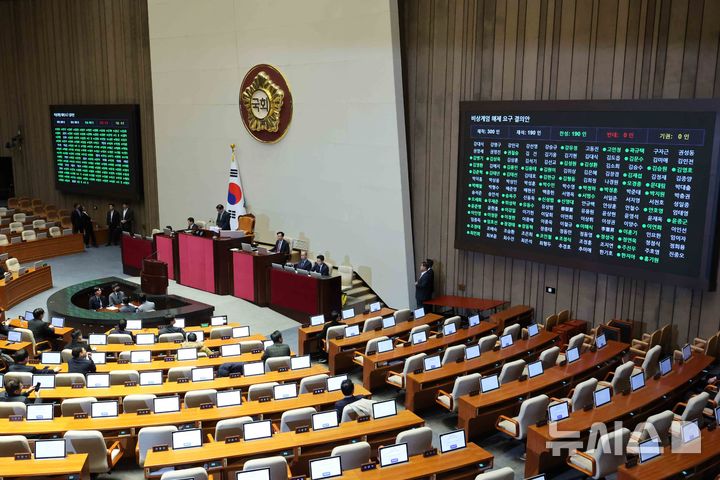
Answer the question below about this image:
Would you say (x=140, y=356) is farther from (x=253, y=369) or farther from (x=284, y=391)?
(x=284, y=391)

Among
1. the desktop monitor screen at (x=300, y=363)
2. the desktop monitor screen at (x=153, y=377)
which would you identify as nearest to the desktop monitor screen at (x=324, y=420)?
the desktop monitor screen at (x=300, y=363)

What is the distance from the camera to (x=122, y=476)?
726 cm

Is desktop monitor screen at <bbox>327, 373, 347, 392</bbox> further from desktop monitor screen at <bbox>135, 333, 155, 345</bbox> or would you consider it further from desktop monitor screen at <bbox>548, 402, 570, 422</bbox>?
desktop monitor screen at <bbox>135, 333, 155, 345</bbox>

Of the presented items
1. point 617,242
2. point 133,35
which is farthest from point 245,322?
point 133,35

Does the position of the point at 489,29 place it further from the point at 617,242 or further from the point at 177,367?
the point at 177,367

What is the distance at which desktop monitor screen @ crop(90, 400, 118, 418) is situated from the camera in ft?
24.1

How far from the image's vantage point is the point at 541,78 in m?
11.6

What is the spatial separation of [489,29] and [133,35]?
35.3 feet

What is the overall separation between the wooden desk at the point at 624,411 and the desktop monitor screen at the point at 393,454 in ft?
5.09

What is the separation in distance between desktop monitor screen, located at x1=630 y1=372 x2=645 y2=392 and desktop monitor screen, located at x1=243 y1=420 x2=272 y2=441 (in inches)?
168

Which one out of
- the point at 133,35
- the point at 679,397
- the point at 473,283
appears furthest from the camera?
the point at 133,35

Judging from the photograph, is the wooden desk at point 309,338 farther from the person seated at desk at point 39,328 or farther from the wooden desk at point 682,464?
the wooden desk at point 682,464

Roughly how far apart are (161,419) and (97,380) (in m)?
1.42

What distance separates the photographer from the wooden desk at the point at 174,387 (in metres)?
8.02
